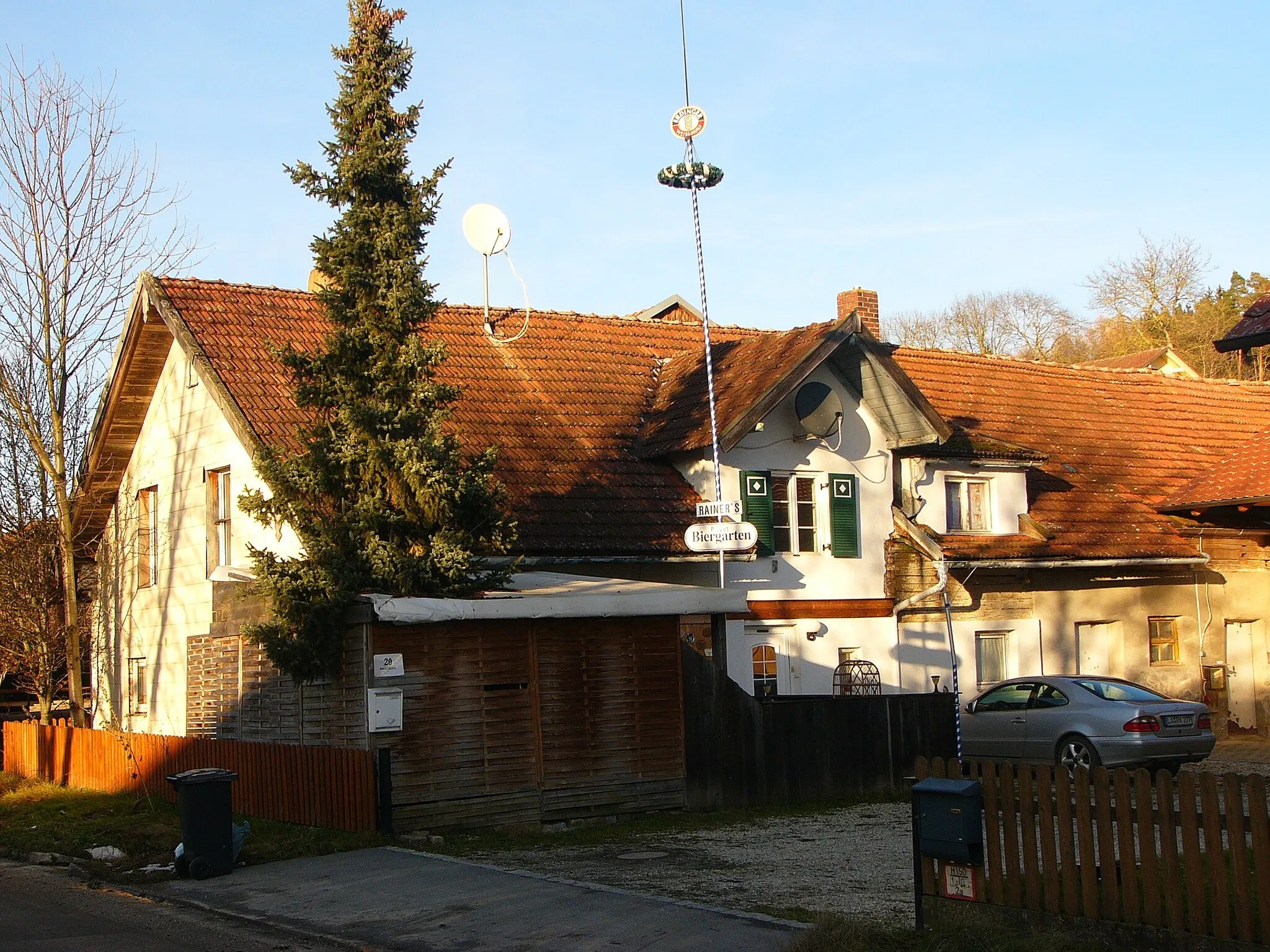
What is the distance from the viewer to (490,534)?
50.8 feet

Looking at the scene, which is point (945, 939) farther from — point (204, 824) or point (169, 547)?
point (169, 547)

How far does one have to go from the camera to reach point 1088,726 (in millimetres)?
18422

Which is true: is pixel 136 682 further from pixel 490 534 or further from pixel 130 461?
pixel 490 534

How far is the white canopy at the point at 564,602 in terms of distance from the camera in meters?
14.1

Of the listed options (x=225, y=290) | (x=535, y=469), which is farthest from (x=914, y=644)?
(x=225, y=290)

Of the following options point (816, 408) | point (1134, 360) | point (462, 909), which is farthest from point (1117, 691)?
point (1134, 360)

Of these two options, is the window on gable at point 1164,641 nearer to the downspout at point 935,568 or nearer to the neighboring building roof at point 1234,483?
the neighboring building roof at point 1234,483

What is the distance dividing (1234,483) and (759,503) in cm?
985

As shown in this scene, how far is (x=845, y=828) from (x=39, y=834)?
8.99 m

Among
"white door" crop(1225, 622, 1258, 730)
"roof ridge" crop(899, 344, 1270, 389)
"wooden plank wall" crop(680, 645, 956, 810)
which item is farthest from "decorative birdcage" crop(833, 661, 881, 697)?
"roof ridge" crop(899, 344, 1270, 389)

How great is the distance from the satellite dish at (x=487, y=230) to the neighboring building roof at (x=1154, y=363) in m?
14.6

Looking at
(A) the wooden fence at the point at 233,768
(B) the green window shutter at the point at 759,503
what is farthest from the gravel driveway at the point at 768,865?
(B) the green window shutter at the point at 759,503

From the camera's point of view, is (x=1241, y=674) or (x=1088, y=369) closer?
(x=1241, y=674)

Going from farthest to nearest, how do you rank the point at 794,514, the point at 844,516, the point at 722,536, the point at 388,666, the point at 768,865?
1. the point at 844,516
2. the point at 794,514
3. the point at 722,536
4. the point at 388,666
5. the point at 768,865
